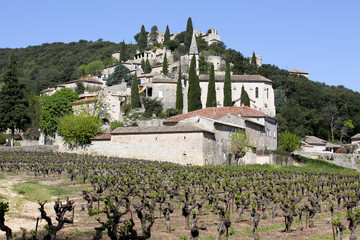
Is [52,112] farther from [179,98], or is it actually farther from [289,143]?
[289,143]

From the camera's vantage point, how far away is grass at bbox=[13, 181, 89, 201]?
73.8ft

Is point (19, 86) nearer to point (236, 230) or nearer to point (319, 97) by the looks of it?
point (236, 230)

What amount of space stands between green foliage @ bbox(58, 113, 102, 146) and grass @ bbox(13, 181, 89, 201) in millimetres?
21632

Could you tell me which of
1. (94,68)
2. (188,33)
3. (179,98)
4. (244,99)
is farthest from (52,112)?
(188,33)

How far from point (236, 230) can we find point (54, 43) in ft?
595

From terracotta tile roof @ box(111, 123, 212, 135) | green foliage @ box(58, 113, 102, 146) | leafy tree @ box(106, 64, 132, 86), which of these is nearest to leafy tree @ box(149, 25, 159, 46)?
leafy tree @ box(106, 64, 132, 86)

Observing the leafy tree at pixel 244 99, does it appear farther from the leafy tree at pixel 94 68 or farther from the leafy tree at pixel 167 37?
the leafy tree at pixel 94 68

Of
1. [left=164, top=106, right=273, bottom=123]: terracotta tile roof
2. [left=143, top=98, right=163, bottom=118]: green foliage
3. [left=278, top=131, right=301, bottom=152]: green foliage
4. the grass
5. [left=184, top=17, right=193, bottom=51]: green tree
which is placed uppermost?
[left=184, top=17, right=193, bottom=51]: green tree

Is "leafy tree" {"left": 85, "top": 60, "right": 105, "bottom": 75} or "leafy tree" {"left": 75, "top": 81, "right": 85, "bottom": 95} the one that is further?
"leafy tree" {"left": 85, "top": 60, "right": 105, "bottom": 75}

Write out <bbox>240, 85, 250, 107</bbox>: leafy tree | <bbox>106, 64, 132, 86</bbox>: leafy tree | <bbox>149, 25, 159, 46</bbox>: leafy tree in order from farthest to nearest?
<bbox>149, 25, 159, 46</bbox>: leafy tree
<bbox>106, 64, 132, 86</bbox>: leafy tree
<bbox>240, 85, 250, 107</bbox>: leafy tree

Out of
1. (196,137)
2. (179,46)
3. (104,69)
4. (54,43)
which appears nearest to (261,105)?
(196,137)

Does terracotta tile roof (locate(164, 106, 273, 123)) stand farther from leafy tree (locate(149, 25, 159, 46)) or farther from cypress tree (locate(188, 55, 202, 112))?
leafy tree (locate(149, 25, 159, 46))

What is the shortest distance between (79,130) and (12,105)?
1034 centimetres

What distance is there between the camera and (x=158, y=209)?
20.5 meters
